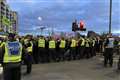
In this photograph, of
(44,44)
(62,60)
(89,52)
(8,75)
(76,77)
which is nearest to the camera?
(8,75)

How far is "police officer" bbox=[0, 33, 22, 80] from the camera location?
468 inches

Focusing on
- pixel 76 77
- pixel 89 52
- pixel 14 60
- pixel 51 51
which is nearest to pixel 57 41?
pixel 51 51

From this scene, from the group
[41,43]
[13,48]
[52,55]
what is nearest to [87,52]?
[52,55]

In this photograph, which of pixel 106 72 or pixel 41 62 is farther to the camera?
pixel 41 62

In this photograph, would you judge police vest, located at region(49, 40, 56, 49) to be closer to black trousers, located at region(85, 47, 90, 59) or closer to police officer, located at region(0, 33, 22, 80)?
black trousers, located at region(85, 47, 90, 59)

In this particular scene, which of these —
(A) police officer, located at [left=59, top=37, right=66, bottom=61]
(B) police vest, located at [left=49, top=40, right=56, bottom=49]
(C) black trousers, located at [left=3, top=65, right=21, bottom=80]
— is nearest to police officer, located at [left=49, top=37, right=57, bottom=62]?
(B) police vest, located at [left=49, top=40, right=56, bottom=49]

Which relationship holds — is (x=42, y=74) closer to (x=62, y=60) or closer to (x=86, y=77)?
(x=86, y=77)

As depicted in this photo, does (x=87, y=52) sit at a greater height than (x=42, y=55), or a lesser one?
greater

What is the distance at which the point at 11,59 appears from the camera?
39.2 feet

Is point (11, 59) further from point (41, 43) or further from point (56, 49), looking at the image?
point (56, 49)

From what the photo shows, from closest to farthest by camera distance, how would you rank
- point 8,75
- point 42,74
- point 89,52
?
point 8,75, point 42,74, point 89,52

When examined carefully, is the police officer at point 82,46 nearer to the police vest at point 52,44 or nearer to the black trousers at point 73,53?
the black trousers at point 73,53

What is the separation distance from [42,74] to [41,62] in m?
7.89

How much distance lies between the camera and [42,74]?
18844mm
